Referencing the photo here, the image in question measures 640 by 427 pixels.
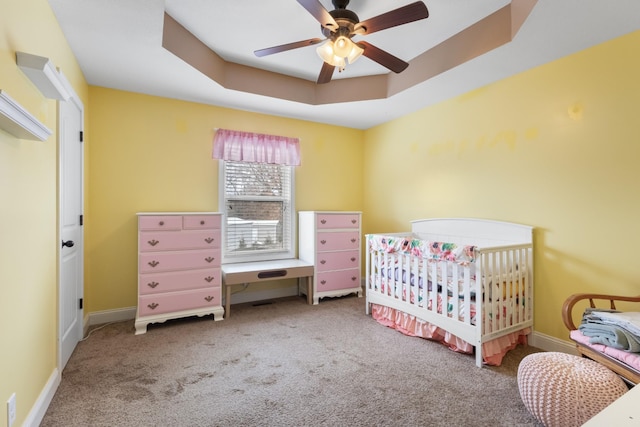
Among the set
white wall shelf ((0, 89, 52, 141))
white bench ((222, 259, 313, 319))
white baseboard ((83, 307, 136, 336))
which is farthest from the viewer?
white bench ((222, 259, 313, 319))

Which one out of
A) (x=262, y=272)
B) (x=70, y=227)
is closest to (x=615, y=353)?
(x=262, y=272)

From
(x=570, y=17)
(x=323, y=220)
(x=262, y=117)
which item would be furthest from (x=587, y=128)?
(x=262, y=117)

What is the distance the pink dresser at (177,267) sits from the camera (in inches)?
105

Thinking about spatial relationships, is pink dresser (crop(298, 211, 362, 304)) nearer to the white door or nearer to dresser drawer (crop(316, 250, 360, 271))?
dresser drawer (crop(316, 250, 360, 271))

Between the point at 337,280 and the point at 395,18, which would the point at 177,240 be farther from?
the point at 395,18

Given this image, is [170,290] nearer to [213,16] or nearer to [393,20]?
[213,16]

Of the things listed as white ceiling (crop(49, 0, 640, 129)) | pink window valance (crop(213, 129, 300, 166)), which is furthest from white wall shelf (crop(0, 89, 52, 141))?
pink window valance (crop(213, 129, 300, 166))

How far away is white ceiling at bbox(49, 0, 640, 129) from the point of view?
179 centimetres

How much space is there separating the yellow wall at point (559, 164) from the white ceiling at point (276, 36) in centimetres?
20

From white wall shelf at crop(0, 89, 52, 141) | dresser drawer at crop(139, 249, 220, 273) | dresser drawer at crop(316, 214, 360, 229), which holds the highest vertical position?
white wall shelf at crop(0, 89, 52, 141)

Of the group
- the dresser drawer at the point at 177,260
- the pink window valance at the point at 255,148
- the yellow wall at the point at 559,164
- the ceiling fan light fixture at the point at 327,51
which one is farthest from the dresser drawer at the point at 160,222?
the yellow wall at the point at 559,164

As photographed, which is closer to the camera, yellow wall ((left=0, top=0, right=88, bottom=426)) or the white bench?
yellow wall ((left=0, top=0, right=88, bottom=426))

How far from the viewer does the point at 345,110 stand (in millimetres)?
3461

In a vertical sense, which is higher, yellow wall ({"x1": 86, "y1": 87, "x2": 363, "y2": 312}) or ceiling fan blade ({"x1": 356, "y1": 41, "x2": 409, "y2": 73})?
ceiling fan blade ({"x1": 356, "y1": 41, "x2": 409, "y2": 73})
